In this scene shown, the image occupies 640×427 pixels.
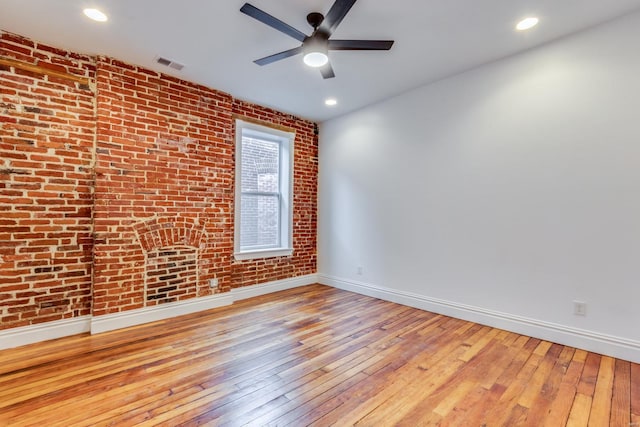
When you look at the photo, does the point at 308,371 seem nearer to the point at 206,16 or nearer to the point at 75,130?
the point at 206,16

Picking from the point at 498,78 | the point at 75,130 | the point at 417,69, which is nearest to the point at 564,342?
the point at 498,78

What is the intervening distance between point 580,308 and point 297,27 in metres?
3.58

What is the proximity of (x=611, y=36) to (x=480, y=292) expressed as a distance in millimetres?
2607

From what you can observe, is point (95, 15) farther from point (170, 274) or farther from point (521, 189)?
point (521, 189)

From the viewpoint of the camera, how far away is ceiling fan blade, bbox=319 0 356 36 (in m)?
1.84

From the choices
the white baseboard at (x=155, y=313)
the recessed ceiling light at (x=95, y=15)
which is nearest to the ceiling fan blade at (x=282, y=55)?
the recessed ceiling light at (x=95, y=15)

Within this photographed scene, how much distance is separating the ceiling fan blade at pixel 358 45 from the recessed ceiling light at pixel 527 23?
1.21 metres

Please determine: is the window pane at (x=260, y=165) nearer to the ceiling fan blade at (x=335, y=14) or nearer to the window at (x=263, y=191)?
the window at (x=263, y=191)

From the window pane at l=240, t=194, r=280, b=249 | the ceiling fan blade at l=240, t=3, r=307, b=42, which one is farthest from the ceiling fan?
the window pane at l=240, t=194, r=280, b=249

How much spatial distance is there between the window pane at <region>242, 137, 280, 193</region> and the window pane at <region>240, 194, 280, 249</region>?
17 centimetres

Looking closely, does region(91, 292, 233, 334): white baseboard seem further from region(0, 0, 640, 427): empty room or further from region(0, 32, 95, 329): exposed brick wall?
region(0, 32, 95, 329): exposed brick wall

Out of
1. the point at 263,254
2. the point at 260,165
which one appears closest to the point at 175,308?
the point at 263,254

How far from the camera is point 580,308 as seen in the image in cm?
261

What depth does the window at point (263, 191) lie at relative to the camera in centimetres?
425
